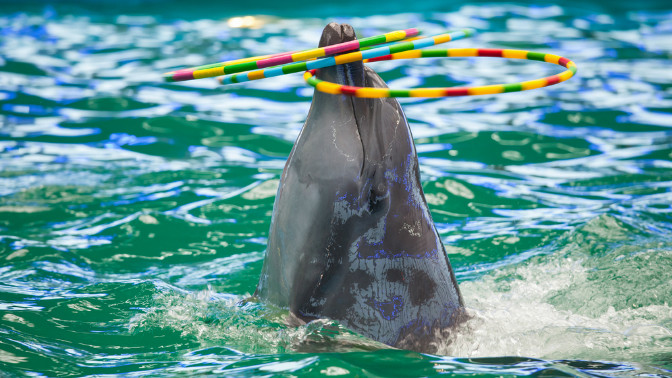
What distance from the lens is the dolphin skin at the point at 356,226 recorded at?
311cm

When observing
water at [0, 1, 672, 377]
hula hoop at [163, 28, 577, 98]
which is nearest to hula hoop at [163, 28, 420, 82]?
hula hoop at [163, 28, 577, 98]

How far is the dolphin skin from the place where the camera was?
10.2ft

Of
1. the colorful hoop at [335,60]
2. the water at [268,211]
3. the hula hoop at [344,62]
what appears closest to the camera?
the hula hoop at [344,62]

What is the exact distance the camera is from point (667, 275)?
4809 mm

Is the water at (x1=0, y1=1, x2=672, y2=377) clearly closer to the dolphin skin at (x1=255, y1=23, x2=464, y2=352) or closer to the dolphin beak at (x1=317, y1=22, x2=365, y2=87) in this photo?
the dolphin skin at (x1=255, y1=23, x2=464, y2=352)

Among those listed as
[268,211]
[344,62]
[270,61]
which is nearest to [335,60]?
[344,62]

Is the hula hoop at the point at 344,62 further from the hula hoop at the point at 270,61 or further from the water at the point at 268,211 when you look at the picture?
the water at the point at 268,211

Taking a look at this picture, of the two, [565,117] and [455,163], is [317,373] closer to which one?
[455,163]

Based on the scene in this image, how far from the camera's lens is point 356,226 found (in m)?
3.15

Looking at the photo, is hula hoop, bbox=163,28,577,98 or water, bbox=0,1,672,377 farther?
water, bbox=0,1,672,377

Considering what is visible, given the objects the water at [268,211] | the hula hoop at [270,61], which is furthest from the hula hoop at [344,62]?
the water at [268,211]

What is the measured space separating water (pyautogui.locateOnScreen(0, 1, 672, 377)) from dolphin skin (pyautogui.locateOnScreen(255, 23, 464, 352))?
A: 0.13m

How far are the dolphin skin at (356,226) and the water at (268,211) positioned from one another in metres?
0.13

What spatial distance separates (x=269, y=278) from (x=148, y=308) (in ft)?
4.26
